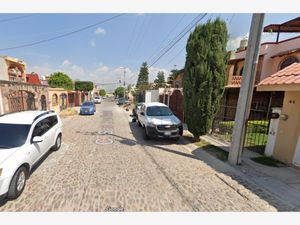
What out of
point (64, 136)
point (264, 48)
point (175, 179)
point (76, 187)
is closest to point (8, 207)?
point (76, 187)

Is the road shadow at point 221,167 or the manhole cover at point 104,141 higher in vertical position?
the road shadow at point 221,167

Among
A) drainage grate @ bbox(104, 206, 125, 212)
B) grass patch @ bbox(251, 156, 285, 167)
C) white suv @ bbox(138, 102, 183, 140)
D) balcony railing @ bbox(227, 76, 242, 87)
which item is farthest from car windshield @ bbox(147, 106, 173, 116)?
balcony railing @ bbox(227, 76, 242, 87)

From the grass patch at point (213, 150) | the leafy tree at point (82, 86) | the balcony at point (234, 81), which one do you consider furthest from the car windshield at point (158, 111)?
the leafy tree at point (82, 86)

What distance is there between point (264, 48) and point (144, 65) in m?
64.7

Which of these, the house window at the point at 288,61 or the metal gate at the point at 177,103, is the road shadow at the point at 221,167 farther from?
the house window at the point at 288,61

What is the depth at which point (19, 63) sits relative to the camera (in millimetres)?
19234

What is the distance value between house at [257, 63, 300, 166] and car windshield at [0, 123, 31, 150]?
7120mm

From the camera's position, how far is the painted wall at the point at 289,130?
5117 mm

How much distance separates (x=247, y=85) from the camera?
194 inches

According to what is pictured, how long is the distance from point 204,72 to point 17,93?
1083cm

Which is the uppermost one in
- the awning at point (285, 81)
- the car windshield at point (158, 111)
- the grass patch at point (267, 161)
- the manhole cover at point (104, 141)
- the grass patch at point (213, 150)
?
the awning at point (285, 81)

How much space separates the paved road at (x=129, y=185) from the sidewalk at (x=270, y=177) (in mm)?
414

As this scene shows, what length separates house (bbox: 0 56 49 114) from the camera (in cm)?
867

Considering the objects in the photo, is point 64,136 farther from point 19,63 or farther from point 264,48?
point 19,63
